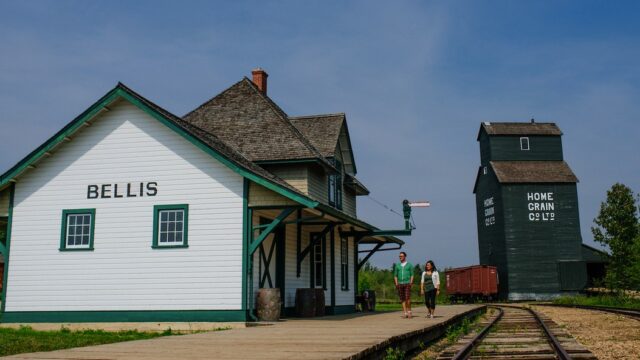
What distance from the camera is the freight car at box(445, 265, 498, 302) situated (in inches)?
1746

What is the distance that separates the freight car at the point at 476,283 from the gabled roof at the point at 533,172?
287 inches

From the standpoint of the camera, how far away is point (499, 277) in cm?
4834

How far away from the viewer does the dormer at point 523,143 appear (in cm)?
5034

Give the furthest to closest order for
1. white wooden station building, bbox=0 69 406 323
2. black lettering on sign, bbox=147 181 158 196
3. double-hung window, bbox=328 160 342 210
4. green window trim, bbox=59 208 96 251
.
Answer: double-hung window, bbox=328 160 342 210 < green window trim, bbox=59 208 96 251 < black lettering on sign, bbox=147 181 158 196 < white wooden station building, bbox=0 69 406 323

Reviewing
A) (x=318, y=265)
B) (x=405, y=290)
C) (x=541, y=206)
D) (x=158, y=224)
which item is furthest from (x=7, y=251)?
(x=541, y=206)

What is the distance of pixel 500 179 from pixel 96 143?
119ft

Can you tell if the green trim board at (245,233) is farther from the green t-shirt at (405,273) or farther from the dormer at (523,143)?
the dormer at (523,143)

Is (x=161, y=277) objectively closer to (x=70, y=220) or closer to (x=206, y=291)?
(x=206, y=291)

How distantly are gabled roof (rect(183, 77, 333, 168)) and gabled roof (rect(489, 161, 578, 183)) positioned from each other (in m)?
29.7


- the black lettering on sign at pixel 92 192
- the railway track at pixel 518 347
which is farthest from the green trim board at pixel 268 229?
the railway track at pixel 518 347

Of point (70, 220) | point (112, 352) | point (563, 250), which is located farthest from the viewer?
point (563, 250)

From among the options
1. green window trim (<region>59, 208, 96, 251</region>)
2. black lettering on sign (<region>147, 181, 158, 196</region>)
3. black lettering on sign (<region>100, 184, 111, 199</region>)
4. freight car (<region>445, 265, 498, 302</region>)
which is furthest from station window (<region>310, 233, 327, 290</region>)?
freight car (<region>445, 265, 498, 302</region>)

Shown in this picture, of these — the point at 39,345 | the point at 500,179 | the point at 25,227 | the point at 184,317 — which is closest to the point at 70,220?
the point at 25,227

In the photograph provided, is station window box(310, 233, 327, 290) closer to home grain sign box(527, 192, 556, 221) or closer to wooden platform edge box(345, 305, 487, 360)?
wooden platform edge box(345, 305, 487, 360)
